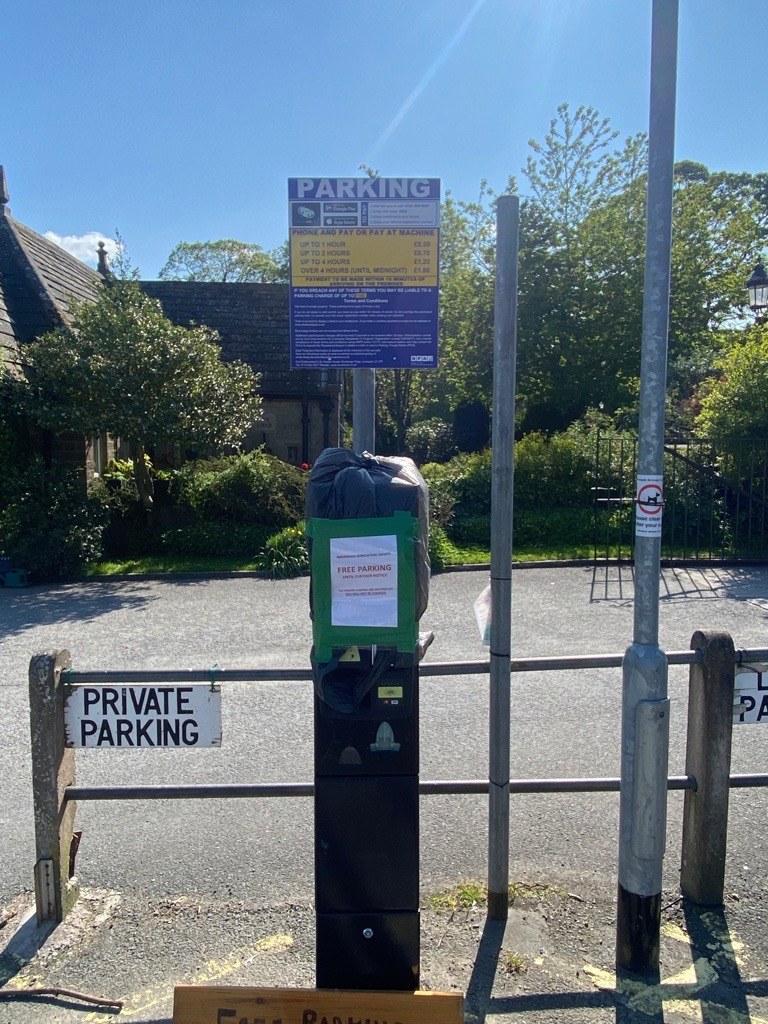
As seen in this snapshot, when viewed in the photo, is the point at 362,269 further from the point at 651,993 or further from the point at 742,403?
the point at 742,403

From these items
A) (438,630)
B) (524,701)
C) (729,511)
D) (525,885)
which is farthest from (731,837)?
(729,511)

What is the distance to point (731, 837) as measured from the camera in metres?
4.11

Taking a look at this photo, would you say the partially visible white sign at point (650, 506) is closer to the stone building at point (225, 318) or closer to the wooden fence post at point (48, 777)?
the wooden fence post at point (48, 777)

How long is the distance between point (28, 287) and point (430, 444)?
12.7m

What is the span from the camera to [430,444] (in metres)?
24.5

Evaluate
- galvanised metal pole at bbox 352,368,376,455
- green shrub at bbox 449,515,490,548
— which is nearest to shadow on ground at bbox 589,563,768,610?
green shrub at bbox 449,515,490,548

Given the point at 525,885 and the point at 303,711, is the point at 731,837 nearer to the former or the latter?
the point at 525,885

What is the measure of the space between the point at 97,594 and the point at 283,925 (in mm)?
7793

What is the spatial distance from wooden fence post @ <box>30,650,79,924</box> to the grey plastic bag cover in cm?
144

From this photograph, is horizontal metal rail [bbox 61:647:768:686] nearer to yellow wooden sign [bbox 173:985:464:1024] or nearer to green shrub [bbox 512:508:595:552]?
yellow wooden sign [bbox 173:985:464:1024]

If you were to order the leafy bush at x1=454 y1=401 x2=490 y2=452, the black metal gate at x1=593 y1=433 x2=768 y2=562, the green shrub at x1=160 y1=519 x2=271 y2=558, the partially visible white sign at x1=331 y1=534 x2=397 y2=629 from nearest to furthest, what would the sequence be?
the partially visible white sign at x1=331 y1=534 x2=397 y2=629, the black metal gate at x1=593 y1=433 x2=768 y2=562, the green shrub at x1=160 y1=519 x2=271 y2=558, the leafy bush at x1=454 y1=401 x2=490 y2=452

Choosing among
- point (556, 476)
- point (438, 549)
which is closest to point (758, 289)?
point (556, 476)

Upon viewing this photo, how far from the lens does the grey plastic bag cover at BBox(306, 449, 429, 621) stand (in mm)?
2521

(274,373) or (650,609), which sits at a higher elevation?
(274,373)
